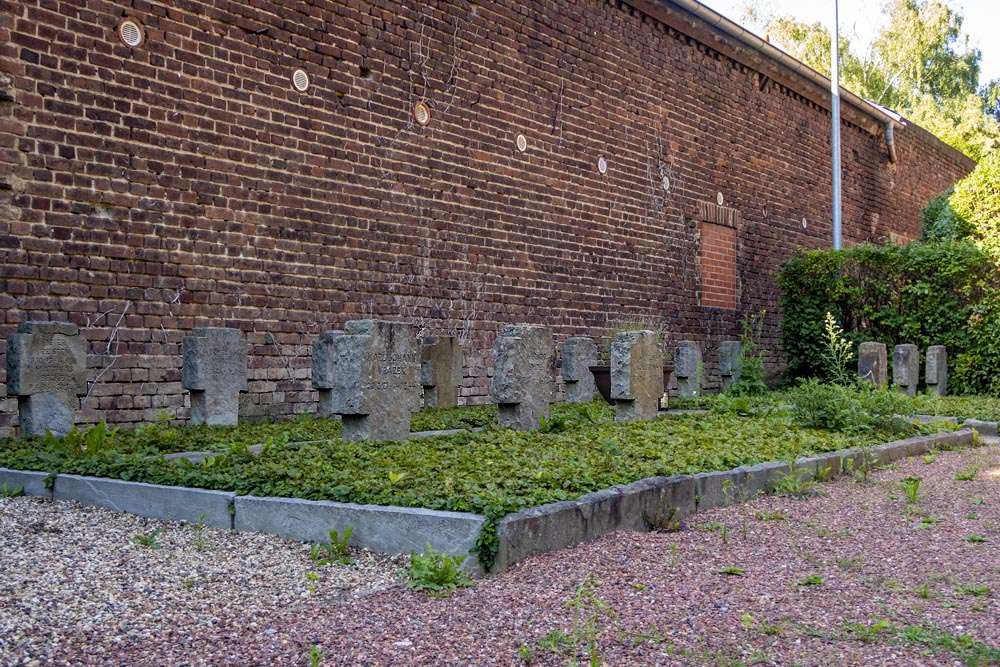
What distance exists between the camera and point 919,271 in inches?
619

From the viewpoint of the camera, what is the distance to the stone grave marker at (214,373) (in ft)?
26.9

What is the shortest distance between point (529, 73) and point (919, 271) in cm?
728

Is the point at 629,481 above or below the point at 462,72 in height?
below

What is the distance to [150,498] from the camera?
5.21 metres

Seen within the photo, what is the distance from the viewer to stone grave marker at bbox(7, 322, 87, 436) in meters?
7.00

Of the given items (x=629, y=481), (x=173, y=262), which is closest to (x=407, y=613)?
(x=629, y=481)

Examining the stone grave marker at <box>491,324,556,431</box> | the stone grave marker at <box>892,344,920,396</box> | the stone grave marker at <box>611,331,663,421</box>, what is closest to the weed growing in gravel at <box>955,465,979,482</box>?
the stone grave marker at <box>611,331,663,421</box>

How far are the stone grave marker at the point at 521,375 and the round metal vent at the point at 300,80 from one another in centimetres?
407

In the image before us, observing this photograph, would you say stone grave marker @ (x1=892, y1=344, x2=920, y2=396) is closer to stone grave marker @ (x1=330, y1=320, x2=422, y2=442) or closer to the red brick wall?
the red brick wall

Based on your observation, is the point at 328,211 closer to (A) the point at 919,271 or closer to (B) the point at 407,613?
(B) the point at 407,613

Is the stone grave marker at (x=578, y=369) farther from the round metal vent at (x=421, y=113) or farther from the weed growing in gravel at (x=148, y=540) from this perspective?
the weed growing in gravel at (x=148, y=540)

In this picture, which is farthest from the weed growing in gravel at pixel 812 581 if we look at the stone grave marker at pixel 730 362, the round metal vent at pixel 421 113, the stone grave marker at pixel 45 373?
the stone grave marker at pixel 730 362

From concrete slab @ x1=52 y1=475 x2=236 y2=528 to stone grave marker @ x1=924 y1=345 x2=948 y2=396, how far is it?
41.3 ft

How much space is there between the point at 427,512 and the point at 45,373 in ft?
13.8
